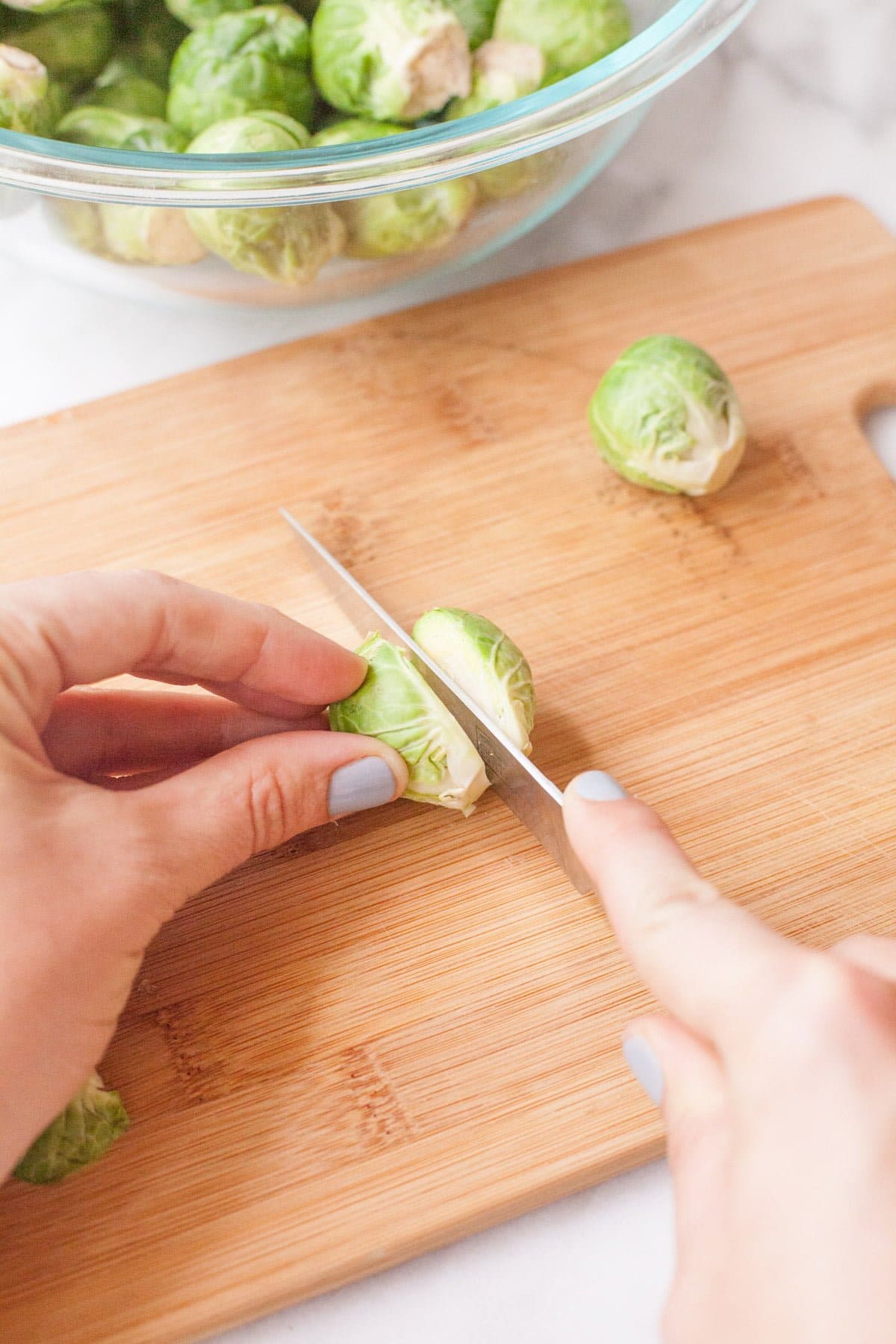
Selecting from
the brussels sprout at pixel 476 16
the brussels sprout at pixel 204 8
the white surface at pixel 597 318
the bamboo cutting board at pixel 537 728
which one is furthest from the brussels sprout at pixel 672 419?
the brussels sprout at pixel 204 8

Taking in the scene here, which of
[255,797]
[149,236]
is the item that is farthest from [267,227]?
[255,797]

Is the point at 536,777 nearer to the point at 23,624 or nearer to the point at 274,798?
the point at 274,798

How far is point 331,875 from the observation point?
2164mm

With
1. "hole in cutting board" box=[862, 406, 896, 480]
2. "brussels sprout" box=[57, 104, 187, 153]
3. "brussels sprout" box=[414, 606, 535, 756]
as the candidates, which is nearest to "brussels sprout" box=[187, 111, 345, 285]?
"brussels sprout" box=[57, 104, 187, 153]

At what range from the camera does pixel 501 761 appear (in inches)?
84.6

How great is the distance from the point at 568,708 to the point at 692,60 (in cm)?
137

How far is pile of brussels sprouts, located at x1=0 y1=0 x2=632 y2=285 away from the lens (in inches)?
101

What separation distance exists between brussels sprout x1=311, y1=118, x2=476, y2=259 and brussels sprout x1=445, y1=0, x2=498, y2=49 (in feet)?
1.13

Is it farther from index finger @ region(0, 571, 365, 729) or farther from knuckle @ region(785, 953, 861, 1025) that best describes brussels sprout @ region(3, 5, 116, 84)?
knuckle @ region(785, 953, 861, 1025)

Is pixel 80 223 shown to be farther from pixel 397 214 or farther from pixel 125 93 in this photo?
pixel 397 214

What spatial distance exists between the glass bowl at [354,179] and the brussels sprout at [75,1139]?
1.62 meters

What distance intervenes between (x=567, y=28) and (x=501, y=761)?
1780 millimetres

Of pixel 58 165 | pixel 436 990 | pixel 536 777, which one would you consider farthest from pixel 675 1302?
pixel 58 165

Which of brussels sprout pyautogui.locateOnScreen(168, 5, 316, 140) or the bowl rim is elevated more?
brussels sprout pyautogui.locateOnScreen(168, 5, 316, 140)
